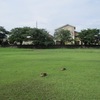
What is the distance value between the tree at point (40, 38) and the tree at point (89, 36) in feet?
31.8

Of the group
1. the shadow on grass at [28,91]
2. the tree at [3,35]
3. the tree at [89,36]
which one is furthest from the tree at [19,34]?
the shadow on grass at [28,91]

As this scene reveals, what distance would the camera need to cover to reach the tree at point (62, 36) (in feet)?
224

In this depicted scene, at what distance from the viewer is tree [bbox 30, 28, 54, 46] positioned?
6294 cm

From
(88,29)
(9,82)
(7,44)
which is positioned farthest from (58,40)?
(9,82)

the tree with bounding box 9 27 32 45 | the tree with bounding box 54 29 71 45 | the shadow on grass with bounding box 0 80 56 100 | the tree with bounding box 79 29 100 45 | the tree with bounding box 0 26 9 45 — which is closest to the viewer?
the shadow on grass with bounding box 0 80 56 100

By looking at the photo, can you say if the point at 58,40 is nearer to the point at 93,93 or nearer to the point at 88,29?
the point at 88,29

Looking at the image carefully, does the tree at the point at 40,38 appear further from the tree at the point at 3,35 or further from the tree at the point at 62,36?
the tree at the point at 3,35

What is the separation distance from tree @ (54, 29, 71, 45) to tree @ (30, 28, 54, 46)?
4.43 metres

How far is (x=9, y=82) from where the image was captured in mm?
9773

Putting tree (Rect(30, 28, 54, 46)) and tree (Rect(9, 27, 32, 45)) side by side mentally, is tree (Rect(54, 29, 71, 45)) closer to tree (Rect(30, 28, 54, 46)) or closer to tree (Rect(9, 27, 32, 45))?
tree (Rect(30, 28, 54, 46))

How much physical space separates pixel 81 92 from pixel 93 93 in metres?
0.39

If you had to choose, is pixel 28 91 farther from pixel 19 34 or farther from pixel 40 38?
pixel 19 34

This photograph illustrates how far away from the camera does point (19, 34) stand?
63594 millimetres

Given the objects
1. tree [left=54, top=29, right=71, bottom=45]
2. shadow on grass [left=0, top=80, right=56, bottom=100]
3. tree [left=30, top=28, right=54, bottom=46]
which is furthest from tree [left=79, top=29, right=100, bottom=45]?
shadow on grass [left=0, top=80, right=56, bottom=100]
